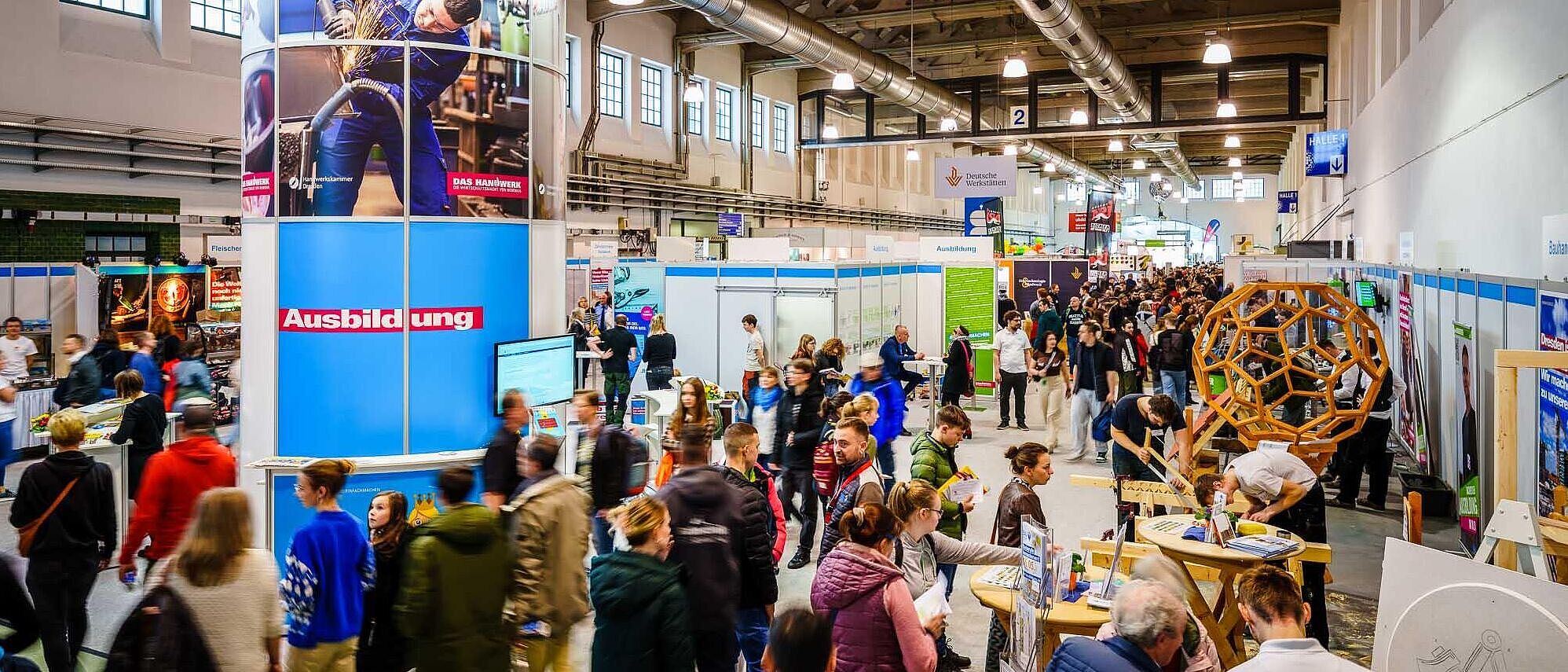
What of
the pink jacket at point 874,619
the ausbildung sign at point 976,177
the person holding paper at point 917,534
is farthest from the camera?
the ausbildung sign at point 976,177

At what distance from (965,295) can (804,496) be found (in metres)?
8.84

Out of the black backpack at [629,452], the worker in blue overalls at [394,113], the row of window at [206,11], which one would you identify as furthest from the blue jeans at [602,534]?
the row of window at [206,11]

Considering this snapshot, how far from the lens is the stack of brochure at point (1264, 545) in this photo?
490cm

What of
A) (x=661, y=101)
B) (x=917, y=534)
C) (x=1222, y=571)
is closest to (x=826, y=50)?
(x=661, y=101)

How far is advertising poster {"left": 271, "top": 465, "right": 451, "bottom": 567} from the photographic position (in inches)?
229

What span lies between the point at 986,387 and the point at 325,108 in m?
10.5

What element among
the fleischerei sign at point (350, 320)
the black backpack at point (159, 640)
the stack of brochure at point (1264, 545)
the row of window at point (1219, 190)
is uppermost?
→ the row of window at point (1219, 190)

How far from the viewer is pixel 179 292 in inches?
516

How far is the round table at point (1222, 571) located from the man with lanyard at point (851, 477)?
4.35 ft

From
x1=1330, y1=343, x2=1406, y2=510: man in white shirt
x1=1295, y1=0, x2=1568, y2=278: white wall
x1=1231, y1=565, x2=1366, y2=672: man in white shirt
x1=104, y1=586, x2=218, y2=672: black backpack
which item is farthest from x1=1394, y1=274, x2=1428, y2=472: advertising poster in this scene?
x1=104, y1=586, x2=218, y2=672: black backpack

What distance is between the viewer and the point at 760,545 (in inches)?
169

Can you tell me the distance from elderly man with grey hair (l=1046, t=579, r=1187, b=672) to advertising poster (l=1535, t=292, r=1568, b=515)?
2.79 metres

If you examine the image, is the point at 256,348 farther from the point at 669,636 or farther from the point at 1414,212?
the point at 1414,212

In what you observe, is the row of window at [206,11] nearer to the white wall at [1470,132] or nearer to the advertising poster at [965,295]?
the advertising poster at [965,295]
